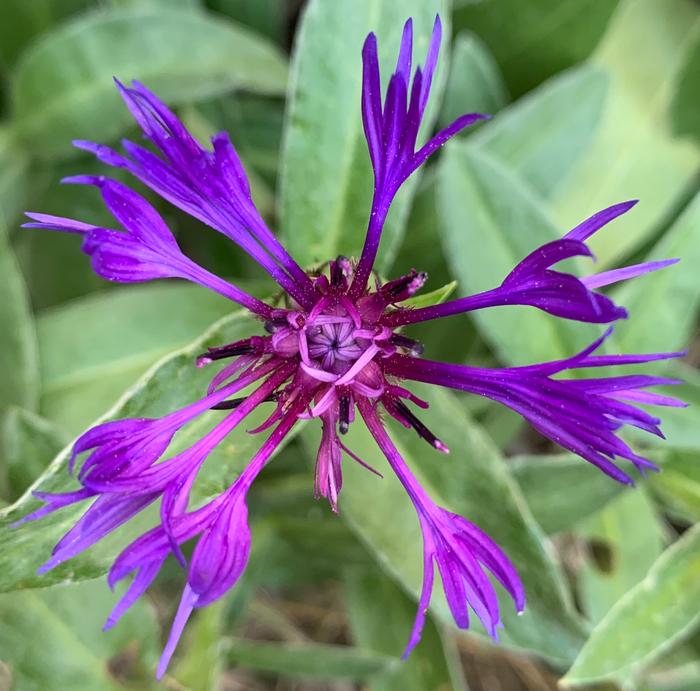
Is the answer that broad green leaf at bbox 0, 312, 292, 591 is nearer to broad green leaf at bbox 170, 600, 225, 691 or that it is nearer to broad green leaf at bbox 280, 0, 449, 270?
broad green leaf at bbox 280, 0, 449, 270

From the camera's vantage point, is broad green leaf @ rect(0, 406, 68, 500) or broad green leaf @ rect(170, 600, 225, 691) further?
broad green leaf @ rect(170, 600, 225, 691)

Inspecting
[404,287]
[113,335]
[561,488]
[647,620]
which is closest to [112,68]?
[113,335]

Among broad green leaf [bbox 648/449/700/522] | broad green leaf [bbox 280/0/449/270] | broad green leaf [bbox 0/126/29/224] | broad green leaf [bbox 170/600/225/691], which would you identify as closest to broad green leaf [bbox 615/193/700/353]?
broad green leaf [bbox 648/449/700/522]

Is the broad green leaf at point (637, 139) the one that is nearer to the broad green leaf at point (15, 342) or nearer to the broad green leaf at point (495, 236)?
the broad green leaf at point (495, 236)

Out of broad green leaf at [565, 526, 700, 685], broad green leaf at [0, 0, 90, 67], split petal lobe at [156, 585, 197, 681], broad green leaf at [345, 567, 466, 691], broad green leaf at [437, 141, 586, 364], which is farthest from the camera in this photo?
broad green leaf at [0, 0, 90, 67]

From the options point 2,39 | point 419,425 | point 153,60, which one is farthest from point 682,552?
point 2,39

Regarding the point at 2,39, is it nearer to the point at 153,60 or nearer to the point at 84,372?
the point at 153,60

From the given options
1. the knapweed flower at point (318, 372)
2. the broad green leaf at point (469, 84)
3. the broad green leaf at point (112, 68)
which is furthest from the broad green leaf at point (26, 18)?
the knapweed flower at point (318, 372)
